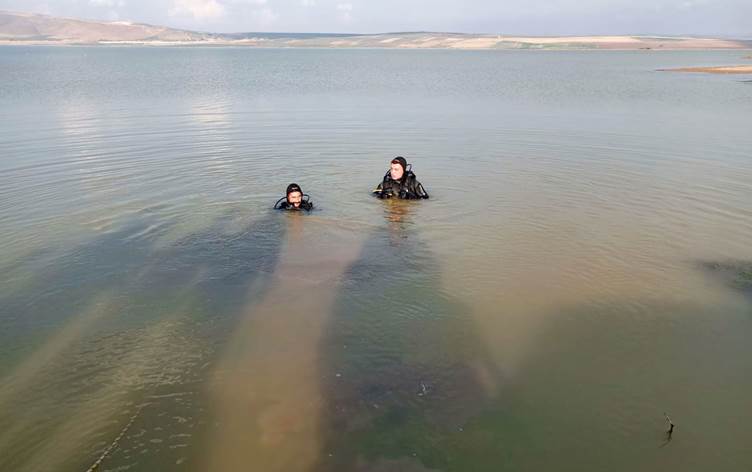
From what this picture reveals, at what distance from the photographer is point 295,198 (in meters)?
12.9

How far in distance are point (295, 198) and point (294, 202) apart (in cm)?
15

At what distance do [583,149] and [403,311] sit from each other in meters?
14.3

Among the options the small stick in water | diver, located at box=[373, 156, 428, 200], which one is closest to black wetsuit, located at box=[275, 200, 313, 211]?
diver, located at box=[373, 156, 428, 200]

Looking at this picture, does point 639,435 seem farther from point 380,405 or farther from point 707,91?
point 707,91

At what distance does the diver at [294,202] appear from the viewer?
1282 cm

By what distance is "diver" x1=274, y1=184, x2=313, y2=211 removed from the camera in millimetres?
12820

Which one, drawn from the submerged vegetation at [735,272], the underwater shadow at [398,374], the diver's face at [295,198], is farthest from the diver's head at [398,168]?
the submerged vegetation at [735,272]

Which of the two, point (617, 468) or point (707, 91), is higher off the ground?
point (707, 91)

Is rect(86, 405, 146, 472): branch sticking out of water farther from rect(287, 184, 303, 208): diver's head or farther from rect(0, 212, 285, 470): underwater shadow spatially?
rect(287, 184, 303, 208): diver's head

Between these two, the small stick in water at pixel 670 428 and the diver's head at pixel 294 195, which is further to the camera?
the diver's head at pixel 294 195

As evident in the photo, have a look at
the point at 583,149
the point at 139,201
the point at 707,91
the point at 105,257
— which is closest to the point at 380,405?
the point at 105,257

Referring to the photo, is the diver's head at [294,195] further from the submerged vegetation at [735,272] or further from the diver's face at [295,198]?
the submerged vegetation at [735,272]

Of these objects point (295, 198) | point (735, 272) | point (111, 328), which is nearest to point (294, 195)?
point (295, 198)

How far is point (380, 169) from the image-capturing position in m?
17.5
